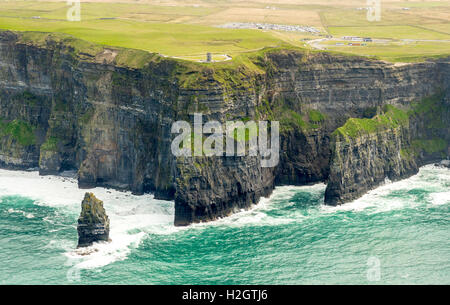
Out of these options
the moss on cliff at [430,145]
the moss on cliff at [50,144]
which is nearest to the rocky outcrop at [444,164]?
the moss on cliff at [430,145]

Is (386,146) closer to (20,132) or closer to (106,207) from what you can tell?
(106,207)

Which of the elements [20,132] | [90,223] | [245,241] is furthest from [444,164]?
[20,132]

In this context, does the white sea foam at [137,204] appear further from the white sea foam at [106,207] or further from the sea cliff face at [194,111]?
the sea cliff face at [194,111]

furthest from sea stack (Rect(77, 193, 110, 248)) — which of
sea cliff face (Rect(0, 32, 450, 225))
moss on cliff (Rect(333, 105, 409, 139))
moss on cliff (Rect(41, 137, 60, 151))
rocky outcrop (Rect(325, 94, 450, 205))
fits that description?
moss on cliff (Rect(333, 105, 409, 139))

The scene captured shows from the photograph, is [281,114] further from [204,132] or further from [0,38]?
[0,38]
